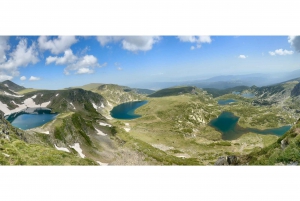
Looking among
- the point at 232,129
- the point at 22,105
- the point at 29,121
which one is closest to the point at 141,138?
the point at 29,121

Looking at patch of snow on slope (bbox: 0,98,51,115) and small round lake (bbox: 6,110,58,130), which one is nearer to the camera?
small round lake (bbox: 6,110,58,130)

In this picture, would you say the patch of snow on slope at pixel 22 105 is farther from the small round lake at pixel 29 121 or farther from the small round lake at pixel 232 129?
the small round lake at pixel 232 129

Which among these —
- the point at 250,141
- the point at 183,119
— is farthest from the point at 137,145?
the point at 183,119

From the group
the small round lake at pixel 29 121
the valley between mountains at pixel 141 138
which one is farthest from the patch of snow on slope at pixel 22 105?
the small round lake at pixel 29 121

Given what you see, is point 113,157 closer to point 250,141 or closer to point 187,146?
point 187,146

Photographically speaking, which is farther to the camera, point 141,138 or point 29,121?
point 29,121

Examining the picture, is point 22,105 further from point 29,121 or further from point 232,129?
point 232,129

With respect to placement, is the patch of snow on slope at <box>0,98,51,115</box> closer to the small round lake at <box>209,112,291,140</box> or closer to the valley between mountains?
the valley between mountains

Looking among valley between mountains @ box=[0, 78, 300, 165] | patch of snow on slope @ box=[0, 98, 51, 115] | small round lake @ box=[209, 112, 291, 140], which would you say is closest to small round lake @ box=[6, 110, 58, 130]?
valley between mountains @ box=[0, 78, 300, 165]
